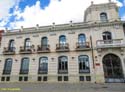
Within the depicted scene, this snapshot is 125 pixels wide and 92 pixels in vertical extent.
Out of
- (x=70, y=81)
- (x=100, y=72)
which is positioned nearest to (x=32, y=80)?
(x=70, y=81)

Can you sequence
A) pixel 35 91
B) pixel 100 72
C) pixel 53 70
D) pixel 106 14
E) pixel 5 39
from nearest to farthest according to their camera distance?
1. pixel 35 91
2. pixel 100 72
3. pixel 53 70
4. pixel 106 14
5. pixel 5 39

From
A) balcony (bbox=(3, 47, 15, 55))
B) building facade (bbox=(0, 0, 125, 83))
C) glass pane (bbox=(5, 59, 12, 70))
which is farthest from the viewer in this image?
balcony (bbox=(3, 47, 15, 55))

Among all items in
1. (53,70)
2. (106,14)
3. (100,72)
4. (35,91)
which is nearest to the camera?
(35,91)

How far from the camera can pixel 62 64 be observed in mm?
22438

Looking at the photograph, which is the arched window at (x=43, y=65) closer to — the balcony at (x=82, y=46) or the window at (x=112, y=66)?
the balcony at (x=82, y=46)

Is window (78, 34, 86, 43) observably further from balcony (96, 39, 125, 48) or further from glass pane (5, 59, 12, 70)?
glass pane (5, 59, 12, 70)

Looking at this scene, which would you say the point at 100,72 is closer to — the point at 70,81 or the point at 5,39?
the point at 70,81

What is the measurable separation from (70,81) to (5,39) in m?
14.7

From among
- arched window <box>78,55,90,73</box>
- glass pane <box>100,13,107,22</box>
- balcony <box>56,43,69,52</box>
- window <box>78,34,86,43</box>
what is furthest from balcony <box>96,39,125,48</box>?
balcony <box>56,43,69,52</box>

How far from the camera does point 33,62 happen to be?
23.2 metres

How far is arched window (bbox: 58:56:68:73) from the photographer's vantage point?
2200 centimetres

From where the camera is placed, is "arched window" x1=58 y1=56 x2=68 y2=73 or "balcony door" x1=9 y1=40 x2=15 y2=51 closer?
"arched window" x1=58 y1=56 x2=68 y2=73

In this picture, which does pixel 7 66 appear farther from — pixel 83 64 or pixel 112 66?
pixel 112 66

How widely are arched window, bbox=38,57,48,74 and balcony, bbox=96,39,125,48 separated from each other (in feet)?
28.7
